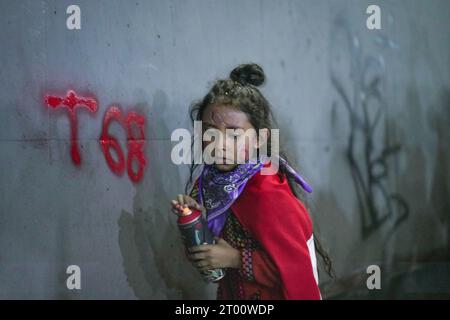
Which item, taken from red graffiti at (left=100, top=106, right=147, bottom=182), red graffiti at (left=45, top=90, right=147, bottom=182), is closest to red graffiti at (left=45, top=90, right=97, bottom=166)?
red graffiti at (left=45, top=90, right=147, bottom=182)

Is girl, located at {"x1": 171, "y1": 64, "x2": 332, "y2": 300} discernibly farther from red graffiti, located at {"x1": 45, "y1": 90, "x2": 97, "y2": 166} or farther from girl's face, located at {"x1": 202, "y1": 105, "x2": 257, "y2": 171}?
red graffiti, located at {"x1": 45, "y1": 90, "x2": 97, "y2": 166}

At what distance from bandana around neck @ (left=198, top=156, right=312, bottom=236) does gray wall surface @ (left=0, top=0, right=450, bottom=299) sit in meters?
0.19

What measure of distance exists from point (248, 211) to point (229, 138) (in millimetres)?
451

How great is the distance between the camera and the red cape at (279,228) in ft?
11.7

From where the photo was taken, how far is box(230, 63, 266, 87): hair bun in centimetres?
380

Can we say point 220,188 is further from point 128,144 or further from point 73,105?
point 73,105

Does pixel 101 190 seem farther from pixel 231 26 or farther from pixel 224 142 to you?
pixel 231 26

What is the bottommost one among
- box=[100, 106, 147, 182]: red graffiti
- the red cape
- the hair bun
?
the red cape

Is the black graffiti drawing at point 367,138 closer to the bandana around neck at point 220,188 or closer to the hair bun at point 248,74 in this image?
the hair bun at point 248,74

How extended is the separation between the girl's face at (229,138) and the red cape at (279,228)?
6.9 inches

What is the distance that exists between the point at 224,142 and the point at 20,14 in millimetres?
1515

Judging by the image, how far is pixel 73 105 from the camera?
150 inches

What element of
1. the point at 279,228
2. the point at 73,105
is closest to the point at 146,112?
the point at 73,105

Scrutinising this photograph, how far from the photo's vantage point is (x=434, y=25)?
4.00m
